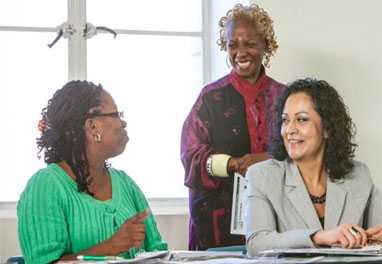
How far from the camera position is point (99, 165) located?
6.72 feet

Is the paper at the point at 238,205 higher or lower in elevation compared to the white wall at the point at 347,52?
lower

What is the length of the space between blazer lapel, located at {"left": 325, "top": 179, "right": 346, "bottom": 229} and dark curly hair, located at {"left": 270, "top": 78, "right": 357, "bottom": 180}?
5 cm

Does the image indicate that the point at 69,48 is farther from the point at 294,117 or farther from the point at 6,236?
the point at 294,117

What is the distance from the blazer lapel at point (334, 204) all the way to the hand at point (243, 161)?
57cm

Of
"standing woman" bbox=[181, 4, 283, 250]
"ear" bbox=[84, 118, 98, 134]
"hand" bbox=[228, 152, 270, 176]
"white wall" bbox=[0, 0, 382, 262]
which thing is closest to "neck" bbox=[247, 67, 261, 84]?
"standing woman" bbox=[181, 4, 283, 250]

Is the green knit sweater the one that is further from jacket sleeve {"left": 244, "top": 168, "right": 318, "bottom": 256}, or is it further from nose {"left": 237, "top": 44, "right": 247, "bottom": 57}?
nose {"left": 237, "top": 44, "right": 247, "bottom": 57}

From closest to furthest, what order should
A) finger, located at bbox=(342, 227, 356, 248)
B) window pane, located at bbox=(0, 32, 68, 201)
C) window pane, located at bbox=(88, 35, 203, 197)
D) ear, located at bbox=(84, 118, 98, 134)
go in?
finger, located at bbox=(342, 227, 356, 248)
ear, located at bbox=(84, 118, 98, 134)
window pane, located at bbox=(0, 32, 68, 201)
window pane, located at bbox=(88, 35, 203, 197)

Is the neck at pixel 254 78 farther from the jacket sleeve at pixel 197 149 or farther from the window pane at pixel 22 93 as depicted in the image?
the window pane at pixel 22 93

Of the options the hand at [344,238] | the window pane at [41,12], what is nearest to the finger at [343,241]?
the hand at [344,238]

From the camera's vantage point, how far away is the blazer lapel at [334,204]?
1943mm

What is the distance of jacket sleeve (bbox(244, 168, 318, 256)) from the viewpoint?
1.75m

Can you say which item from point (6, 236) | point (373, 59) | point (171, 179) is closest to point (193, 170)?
point (171, 179)

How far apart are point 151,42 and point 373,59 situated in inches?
42.1

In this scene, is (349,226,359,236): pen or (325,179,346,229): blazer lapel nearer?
(349,226,359,236): pen
